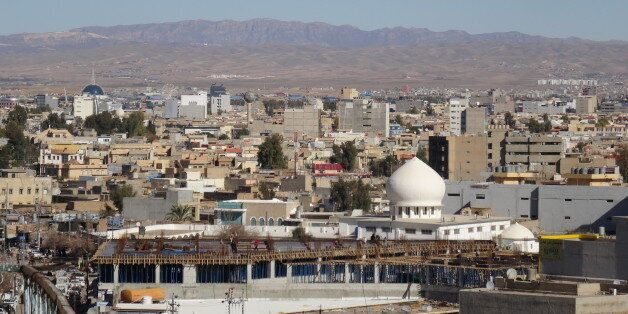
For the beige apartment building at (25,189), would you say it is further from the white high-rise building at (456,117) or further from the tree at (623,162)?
the white high-rise building at (456,117)

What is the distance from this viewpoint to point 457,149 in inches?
2349

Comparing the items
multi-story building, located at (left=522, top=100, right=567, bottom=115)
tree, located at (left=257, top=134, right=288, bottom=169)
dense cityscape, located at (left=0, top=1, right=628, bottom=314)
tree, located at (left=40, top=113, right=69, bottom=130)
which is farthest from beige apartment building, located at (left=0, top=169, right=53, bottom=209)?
multi-story building, located at (left=522, top=100, right=567, bottom=115)

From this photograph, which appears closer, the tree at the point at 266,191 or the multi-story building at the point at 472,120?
the tree at the point at 266,191

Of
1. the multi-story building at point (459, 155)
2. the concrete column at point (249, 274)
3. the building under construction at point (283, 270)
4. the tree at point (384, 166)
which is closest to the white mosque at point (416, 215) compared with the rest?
the building under construction at point (283, 270)

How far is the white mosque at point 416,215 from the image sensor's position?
35.2 meters

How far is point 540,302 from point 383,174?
5505 cm

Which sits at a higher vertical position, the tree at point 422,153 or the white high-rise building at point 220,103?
the white high-rise building at point 220,103

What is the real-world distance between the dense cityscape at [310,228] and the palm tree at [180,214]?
2.1 inches

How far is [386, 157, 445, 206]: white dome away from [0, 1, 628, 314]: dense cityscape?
4 cm

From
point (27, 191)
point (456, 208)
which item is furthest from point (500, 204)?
point (27, 191)

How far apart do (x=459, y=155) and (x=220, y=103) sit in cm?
9312

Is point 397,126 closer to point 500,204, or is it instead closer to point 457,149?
point 457,149

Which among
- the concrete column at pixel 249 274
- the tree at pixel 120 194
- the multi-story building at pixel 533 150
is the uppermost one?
the multi-story building at pixel 533 150

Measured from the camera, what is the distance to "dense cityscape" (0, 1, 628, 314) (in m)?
23.9
